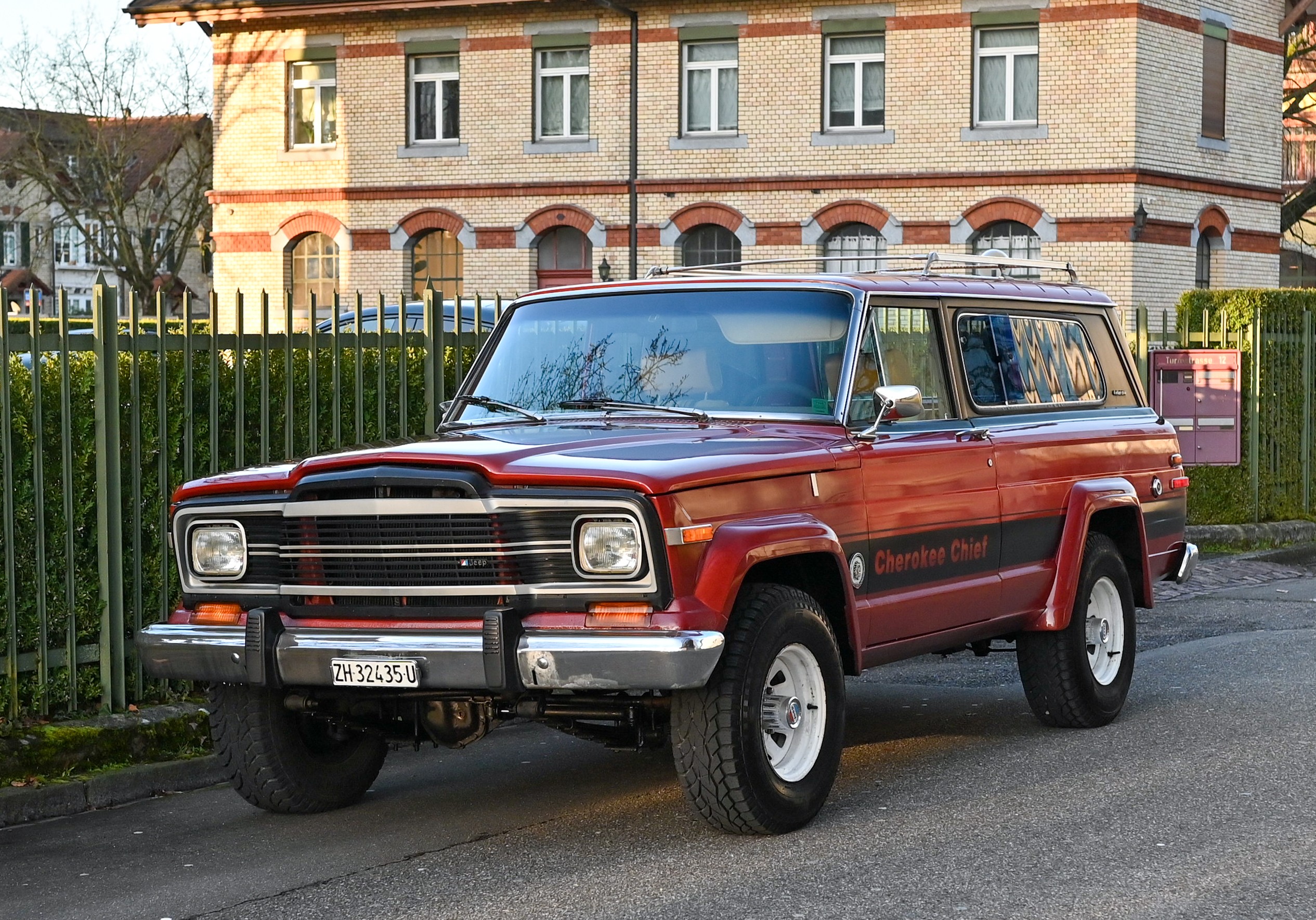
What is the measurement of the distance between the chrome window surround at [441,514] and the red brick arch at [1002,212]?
25.4m

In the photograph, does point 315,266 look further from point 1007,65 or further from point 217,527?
point 217,527

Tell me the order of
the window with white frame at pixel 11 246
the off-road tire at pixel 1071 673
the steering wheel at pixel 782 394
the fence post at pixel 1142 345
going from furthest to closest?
the window with white frame at pixel 11 246 < the fence post at pixel 1142 345 < the off-road tire at pixel 1071 673 < the steering wheel at pixel 782 394

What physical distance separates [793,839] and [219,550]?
2191 mm

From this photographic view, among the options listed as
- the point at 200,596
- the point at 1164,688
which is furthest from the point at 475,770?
the point at 1164,688

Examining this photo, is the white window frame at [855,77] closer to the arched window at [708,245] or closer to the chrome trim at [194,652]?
the arched window at [708,245]

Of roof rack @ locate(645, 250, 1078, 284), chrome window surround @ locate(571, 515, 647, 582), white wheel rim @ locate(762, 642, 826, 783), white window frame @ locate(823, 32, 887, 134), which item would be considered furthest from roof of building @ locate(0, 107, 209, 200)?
chrome window surround @ locate(571, 515, 647, 582)

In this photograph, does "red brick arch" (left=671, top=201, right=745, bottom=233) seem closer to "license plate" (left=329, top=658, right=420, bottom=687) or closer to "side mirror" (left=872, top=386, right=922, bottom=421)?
"side mirror" (left=872, top=386, right=922, bottom=421)

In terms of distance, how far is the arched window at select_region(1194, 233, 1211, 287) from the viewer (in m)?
32.5

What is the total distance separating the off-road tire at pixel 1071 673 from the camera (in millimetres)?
8203

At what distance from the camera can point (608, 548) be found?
19.4 feet

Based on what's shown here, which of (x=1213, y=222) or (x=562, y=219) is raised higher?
(x=562, y=219)

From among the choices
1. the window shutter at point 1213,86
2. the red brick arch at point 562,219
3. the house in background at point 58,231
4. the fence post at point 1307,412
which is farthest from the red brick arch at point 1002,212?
the house in background at point 58,231

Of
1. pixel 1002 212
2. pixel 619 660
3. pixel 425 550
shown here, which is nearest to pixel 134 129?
pixel 1002 212

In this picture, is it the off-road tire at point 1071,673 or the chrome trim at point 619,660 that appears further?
the off-road tire at point 1071,673
